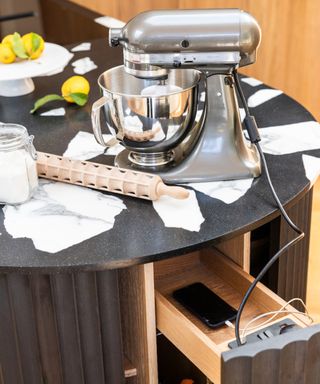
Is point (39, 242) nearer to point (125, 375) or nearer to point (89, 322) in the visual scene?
point (89, 322)

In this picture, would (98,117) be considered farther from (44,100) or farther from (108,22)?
(108,22)

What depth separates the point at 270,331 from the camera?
1381mm

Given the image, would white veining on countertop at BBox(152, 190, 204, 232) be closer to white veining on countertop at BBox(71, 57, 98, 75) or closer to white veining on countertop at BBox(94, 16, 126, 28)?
white veining on countertop at BBox(71, 57, 98, 75)

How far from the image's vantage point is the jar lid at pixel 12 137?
1.44m

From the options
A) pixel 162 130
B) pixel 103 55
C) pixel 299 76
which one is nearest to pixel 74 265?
pixel 162 130

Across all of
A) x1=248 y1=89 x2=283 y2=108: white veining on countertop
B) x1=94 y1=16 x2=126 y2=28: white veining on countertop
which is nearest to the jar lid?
x1=248 y1=89 x2=283 y2=108: white veining on countertop

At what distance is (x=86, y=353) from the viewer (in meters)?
1.45

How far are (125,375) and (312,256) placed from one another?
129 cm

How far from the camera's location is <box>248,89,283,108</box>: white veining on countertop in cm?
191

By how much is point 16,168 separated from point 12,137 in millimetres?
71

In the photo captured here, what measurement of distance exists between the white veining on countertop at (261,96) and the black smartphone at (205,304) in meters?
0.55

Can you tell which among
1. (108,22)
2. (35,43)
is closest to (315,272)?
(108,22)

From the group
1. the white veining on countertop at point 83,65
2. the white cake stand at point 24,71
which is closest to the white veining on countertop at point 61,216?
the white cake stand at point 24,71

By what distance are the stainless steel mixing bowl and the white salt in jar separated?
15cm
